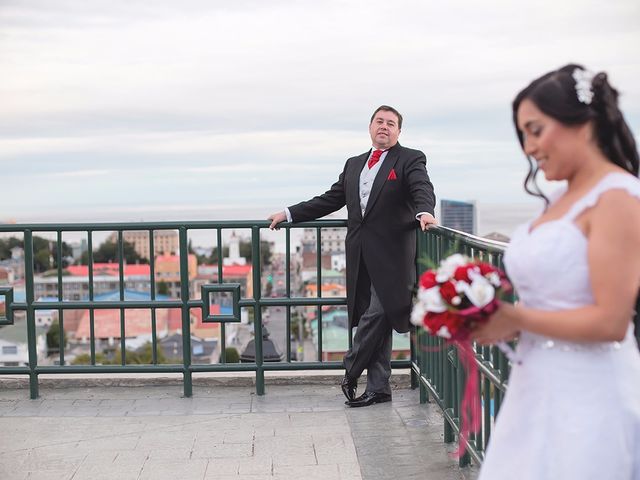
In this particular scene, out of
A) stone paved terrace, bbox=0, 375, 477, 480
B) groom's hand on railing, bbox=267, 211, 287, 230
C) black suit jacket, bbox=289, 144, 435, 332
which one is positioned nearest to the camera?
stone paved terrace, bbox=0, 375, 477, 480

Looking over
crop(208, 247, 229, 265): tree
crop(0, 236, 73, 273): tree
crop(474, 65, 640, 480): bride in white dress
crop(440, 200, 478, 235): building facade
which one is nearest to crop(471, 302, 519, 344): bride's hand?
crop(474, 65, 640, 480): bride in white dress

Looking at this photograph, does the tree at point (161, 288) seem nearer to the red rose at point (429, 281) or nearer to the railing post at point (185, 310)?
the railing post at point (185, 310)

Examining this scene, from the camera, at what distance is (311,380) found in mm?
7574

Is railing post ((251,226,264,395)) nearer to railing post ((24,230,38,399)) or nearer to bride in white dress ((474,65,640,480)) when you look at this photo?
railing post ((24,230,38,399))

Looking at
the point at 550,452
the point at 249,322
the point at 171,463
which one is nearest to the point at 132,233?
the point at 249,322

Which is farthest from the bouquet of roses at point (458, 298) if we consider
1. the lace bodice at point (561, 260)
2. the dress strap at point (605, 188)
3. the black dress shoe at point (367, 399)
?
the black dress shoe at point (367, 399)

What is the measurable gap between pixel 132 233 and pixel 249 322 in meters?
1.21

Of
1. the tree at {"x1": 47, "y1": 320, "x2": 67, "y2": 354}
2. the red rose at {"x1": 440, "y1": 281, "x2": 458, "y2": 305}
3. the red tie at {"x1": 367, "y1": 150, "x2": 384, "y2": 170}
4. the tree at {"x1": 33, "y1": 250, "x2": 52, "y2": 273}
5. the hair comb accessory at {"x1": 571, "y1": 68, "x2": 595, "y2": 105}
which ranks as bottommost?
the tree at {"x1": 47, "y1": 320, "x2": 67, "y2": 354}

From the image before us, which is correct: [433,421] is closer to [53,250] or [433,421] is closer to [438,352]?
[438,352]

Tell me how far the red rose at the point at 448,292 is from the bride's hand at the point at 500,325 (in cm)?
10

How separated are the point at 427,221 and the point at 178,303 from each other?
2159 millimetres

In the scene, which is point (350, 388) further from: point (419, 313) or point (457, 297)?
point (457, 297)

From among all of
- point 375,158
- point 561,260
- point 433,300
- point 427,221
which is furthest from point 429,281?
point 375,158

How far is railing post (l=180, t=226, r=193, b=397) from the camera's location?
707 centimetres
